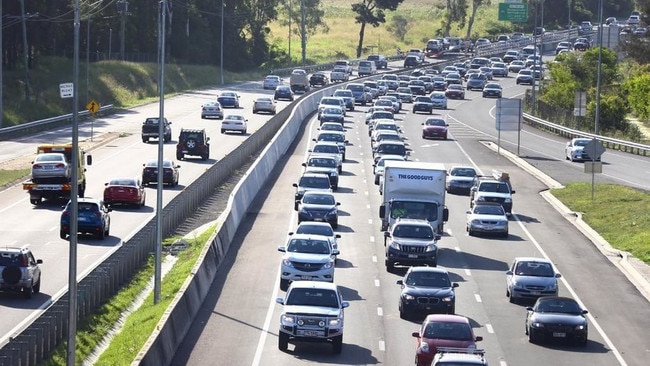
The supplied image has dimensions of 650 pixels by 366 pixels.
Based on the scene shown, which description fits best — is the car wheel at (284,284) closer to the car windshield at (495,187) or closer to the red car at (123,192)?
the red car at (123,192)

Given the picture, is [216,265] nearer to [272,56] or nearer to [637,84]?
[637,84]

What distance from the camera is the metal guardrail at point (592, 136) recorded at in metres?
83.1

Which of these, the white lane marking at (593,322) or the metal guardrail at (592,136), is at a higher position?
the metal guardrail at (592,136)

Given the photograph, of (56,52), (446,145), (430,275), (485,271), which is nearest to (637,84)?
(446,145)

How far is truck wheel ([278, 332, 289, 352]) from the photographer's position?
30078mm

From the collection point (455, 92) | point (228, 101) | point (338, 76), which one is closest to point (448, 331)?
point (228, 101)

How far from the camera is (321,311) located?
30.1 meters

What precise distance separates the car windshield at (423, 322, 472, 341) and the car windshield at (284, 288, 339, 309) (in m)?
2.86

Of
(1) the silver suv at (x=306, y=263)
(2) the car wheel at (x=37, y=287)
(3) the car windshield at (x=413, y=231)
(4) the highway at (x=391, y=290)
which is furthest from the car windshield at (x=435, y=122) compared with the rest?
(2) the car wheel at (x=37, y=287)

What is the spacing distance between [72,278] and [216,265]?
15222mm

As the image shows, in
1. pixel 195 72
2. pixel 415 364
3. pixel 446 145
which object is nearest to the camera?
pixel 415 364

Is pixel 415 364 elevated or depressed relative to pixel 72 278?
depressed

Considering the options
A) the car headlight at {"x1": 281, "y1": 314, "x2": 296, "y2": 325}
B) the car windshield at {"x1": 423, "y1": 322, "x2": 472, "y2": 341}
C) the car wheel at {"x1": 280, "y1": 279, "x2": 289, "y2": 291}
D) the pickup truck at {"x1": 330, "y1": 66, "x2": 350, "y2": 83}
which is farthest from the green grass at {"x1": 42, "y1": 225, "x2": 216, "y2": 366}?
the pickup truck at {"x1": 330, "y1": 66, "x2": 350, "y2": 83}

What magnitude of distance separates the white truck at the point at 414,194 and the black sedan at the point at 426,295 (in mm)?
10243
